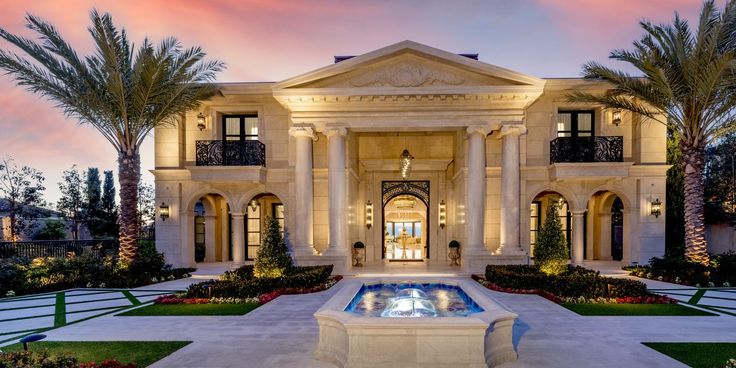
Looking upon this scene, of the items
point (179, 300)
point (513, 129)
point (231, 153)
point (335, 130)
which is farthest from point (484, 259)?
point (231, 153)

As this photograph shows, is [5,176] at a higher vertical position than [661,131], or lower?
lower

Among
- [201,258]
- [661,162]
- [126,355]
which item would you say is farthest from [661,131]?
[201,258]

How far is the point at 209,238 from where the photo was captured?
20.7 metres

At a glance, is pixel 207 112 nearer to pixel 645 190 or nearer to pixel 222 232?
pixel 222 232

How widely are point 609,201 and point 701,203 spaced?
599 centimetres

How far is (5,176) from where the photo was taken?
Answer: 2412 centimetres

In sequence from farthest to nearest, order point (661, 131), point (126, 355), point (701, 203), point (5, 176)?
point (5, 176)
point (661, 131)
point (701, 203)
point (126, 355)

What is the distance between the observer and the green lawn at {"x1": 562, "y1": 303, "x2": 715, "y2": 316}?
8.95 m

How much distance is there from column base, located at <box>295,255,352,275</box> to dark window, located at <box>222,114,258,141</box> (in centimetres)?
662

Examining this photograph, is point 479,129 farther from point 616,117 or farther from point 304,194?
point 304,194

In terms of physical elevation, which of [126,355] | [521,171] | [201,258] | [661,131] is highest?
[661,131]

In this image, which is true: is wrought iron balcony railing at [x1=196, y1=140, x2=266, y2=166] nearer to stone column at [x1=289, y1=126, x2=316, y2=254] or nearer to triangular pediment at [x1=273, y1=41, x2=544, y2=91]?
stone column at [x1=289, y1=126, x2=316, y2=254]

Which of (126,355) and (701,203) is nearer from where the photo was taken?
(126,355)

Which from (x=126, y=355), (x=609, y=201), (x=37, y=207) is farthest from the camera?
(x=37, y=207)
